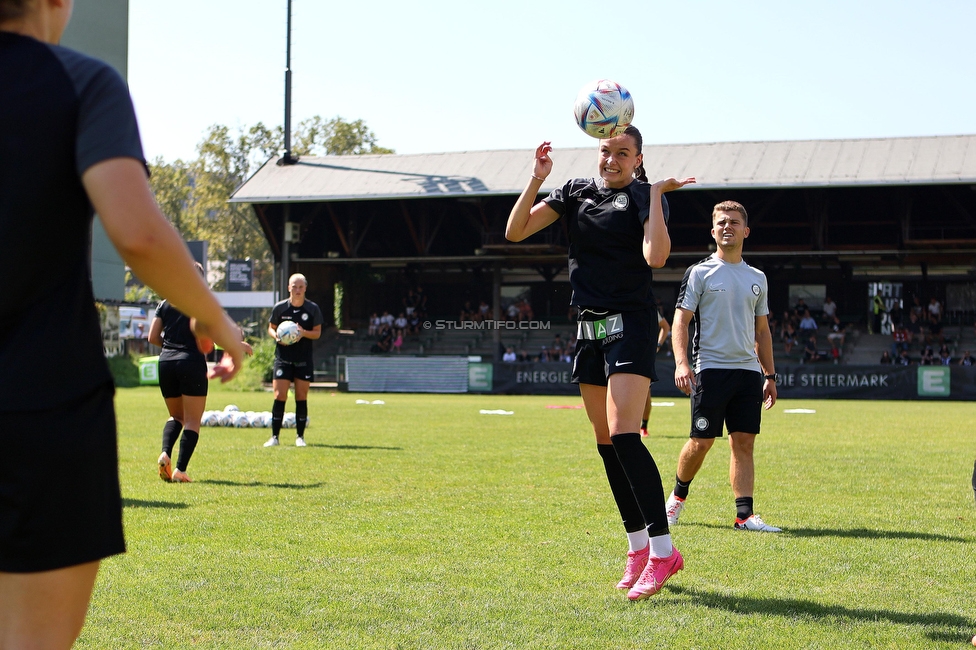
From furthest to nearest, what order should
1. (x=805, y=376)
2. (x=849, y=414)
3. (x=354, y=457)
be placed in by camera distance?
(x=805, y=376), (x=849, y=414), (x=354, y=457)

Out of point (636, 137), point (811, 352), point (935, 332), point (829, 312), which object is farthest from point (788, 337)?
point (636, 137)

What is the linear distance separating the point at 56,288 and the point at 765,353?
5957mm

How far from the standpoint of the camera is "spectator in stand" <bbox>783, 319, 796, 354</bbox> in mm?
36956

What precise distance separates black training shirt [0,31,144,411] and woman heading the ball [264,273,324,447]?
10295 mm

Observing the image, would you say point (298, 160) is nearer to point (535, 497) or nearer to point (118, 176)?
point (535, 497)

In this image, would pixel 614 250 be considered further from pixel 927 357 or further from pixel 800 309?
pixel 800 309

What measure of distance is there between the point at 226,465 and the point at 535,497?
13.2 ft

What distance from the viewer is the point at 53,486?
202 cm

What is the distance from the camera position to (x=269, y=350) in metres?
36.3

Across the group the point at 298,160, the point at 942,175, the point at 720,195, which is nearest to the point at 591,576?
the point at 942,175

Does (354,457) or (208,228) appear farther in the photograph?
(208,228)

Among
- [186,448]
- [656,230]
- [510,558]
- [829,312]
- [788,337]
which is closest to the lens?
[656,230]

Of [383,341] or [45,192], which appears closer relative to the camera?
[45,192]

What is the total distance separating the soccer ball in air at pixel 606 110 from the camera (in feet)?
16.7
